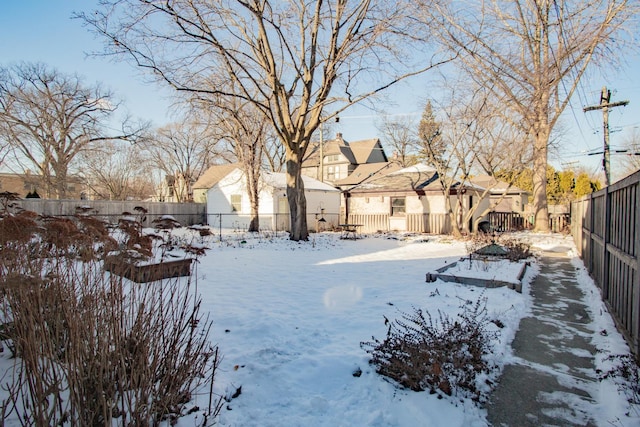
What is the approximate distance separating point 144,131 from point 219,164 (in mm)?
17063

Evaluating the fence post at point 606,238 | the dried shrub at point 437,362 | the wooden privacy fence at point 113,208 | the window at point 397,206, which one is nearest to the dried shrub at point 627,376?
the dried shrub at point 437,362

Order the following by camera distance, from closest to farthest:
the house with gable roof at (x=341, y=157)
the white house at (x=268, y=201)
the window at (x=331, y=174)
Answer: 1. the white house at (x=268, y=201)
2. the house with gable roof at (x=341, y=157)
3. the window at (x=331, y=174)

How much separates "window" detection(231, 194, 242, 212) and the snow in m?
15.9

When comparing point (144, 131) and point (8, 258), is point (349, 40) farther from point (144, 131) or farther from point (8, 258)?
point (144, 131)

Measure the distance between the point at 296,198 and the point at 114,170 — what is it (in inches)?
1283

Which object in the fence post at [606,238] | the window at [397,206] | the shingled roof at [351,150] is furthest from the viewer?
the shingled roof at [351,150]

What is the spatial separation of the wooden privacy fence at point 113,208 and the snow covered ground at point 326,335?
1135 centimetres

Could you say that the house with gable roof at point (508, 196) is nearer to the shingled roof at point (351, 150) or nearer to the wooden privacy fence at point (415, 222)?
the wooden privacy fence at point (415, 222)

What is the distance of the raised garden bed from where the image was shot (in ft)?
21.0

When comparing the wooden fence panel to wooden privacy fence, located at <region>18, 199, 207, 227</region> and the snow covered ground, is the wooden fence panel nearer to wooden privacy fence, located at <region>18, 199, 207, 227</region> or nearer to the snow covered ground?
wooden privacy fence, located at <region>18, 199, 207, 227</region>

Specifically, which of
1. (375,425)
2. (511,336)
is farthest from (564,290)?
(375,425)

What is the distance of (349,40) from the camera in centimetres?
1356

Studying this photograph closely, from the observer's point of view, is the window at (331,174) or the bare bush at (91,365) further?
the window at (331,174)

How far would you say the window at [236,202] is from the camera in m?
24.6
